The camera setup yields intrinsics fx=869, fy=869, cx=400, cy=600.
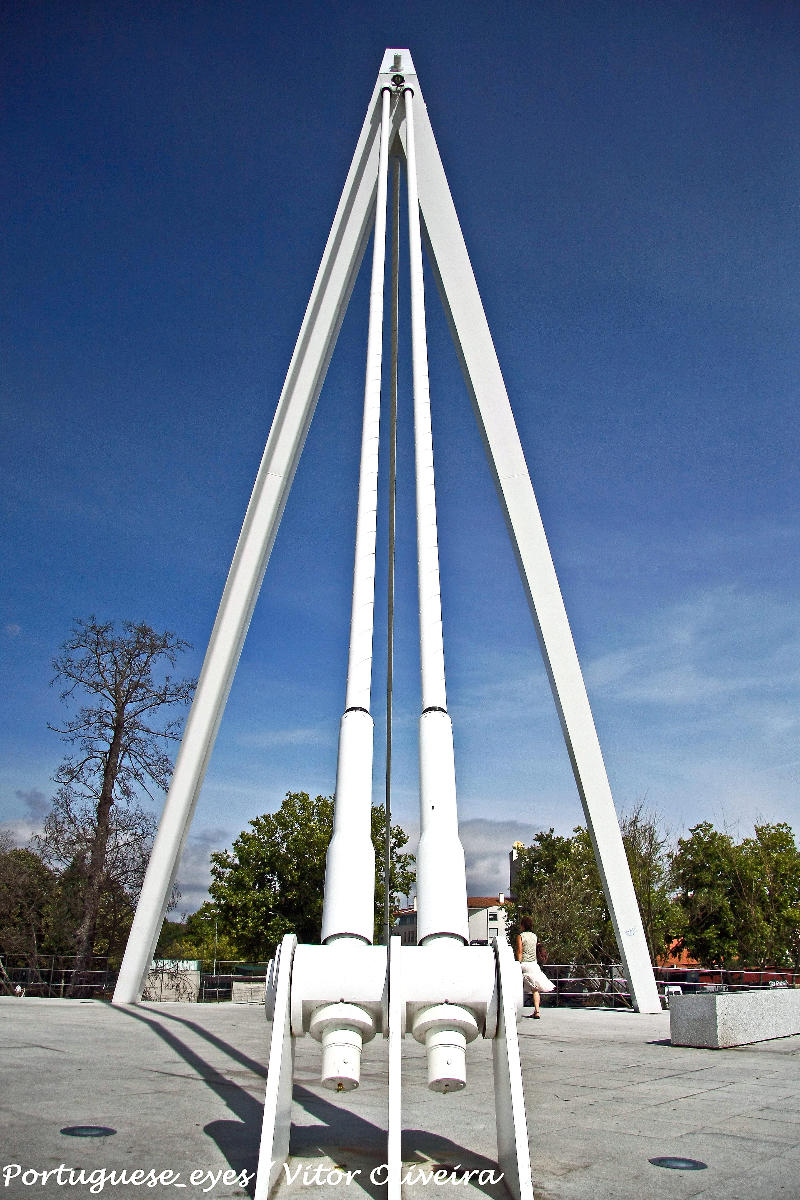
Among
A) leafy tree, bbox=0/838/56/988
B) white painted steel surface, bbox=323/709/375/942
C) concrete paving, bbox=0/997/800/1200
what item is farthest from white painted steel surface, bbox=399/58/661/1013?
leafy tree, bbox=0/838/56/988

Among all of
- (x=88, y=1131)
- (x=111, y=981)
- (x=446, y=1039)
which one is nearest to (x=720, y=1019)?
(x=446, y=1039)

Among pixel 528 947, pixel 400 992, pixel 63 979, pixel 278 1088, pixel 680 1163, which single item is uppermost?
pixel 63 979

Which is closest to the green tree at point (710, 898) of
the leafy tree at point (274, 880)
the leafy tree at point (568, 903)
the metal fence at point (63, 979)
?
the leafy tree at point (568, 903)

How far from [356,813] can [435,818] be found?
0.48m

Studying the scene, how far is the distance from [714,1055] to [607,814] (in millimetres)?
3718

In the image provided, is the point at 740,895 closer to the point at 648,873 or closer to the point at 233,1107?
the point at 648,873

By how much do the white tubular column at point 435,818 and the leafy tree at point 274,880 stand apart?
1270 inches

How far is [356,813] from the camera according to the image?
206 inches

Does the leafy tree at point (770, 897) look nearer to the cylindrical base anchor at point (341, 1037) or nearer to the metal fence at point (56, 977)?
the metal fence at point (56, 977)

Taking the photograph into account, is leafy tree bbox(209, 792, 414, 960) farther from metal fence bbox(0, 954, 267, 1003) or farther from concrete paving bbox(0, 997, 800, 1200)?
concrete paving bbox(0, 997, 800, 1200)

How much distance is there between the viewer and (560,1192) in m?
4.11

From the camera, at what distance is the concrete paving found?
167 inches

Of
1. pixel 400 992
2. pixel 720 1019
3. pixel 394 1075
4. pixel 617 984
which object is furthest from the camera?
pixel 617 984

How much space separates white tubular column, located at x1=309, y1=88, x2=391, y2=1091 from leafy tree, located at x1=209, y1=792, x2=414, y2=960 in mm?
32225
